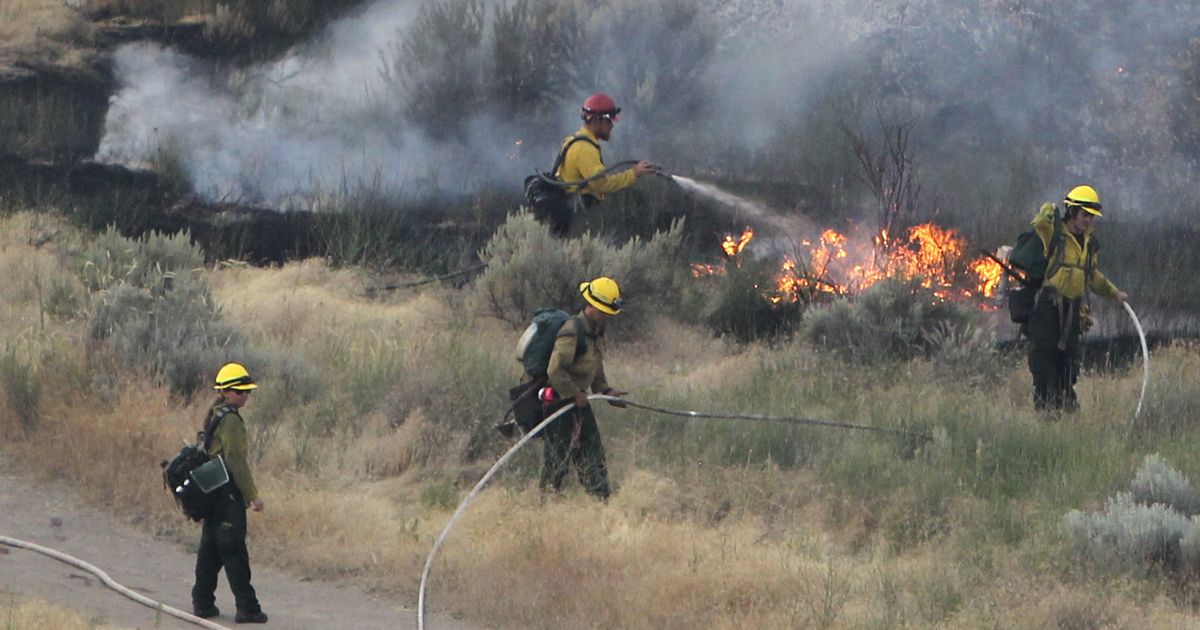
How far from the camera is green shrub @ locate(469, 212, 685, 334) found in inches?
591

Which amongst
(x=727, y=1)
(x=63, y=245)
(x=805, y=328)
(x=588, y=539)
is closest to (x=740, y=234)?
(x=805, y=328)

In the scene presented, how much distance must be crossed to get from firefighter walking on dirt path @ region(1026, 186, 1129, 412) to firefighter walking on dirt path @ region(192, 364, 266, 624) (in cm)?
541

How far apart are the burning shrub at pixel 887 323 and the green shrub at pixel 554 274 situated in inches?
61.8

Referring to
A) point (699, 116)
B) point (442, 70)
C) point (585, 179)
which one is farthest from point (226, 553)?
point (699, 116)

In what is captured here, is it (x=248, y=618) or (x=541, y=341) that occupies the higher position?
(x=541, y=341)

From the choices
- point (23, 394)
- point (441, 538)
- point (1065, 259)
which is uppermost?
point (1065, 259)

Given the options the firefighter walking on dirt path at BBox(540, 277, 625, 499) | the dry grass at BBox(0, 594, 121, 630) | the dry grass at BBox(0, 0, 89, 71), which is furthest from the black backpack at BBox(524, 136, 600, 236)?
the dry grass at BBox(0, 0, 89, 71)

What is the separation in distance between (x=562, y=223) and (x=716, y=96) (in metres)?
5.86

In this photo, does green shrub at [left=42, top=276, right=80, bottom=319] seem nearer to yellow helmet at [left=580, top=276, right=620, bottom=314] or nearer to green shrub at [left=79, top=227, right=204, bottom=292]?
green shrub at [left=79, top=227, right=204, bottom=292]

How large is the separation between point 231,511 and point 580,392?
7.58ft

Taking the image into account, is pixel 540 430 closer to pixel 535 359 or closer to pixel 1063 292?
pixel 535 359

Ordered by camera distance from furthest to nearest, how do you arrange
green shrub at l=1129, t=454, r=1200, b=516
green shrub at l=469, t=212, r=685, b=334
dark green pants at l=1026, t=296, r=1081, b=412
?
1. green shrub at l=469, t=212, r=685, b=334
2. dark green pants at l=1026, t=296, r=1081, b=412
3. green shrub at l=1129, t=454, r=1200, b=516

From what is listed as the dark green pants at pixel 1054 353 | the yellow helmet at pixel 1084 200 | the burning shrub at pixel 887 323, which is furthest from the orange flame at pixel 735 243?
the yellow helmet at pixel 1084 200

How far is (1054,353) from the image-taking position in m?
12.3
